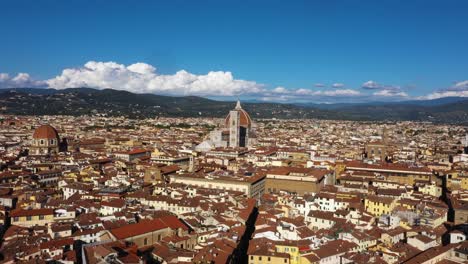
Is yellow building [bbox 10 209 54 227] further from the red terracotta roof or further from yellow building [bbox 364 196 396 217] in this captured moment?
yellow building [bbox 364 196 396 217]

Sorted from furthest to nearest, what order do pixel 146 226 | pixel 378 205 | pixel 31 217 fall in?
pixel 378 205
pixel 31 217
pixel 146 226

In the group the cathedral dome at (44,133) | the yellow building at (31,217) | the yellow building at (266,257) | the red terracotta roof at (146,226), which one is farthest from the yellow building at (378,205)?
the cathedral dome at (44,133)

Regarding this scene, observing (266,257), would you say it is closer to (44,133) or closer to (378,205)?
(378,205)

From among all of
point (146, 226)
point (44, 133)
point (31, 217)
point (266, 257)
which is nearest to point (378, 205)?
point (266, 257)

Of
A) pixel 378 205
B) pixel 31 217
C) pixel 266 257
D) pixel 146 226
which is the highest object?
pixel 146 226

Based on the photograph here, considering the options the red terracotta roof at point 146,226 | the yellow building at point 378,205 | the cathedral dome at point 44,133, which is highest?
the cathedral dome at point 44,133

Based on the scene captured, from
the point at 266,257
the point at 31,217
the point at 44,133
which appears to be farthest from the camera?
the point at 44,133

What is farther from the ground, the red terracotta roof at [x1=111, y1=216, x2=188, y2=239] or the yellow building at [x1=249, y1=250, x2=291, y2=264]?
the red terracotta roof at [x1=111, y1=216, x2=188, y2=239]

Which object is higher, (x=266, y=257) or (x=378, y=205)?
(x=266, y=257)

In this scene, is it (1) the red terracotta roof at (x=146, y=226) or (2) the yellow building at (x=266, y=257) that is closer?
(2) the yellow building at (x=266, y=257)

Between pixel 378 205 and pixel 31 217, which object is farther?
pixel 378 205

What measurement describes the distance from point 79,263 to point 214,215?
39.7ft

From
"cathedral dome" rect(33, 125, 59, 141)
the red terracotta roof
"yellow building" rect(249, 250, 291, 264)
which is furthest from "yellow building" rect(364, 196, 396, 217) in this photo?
"cathedral dome" rect(33, 125, 59, 141)

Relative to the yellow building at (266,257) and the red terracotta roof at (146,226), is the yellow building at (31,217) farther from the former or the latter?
the yellow building at (266,257)
